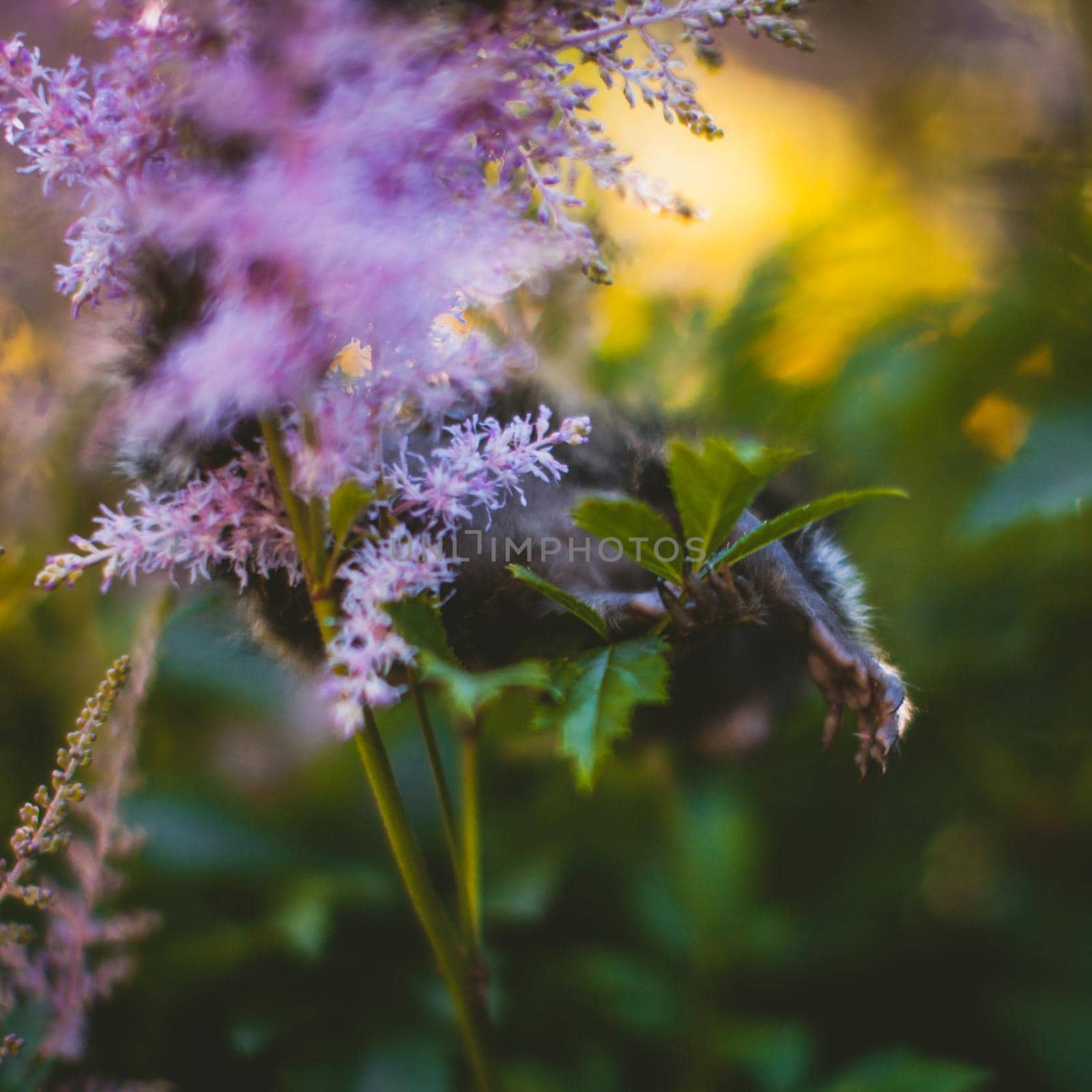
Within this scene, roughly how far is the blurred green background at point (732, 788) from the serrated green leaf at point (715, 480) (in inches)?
12.3

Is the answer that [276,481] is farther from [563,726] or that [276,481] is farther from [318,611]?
[563,726]

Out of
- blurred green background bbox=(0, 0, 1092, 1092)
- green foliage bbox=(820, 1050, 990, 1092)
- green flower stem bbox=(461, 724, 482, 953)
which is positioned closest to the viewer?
green flower stem bbox=(461, 724, 482, 953)

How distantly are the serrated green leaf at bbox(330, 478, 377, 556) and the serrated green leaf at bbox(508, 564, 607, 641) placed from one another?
69 millimetres

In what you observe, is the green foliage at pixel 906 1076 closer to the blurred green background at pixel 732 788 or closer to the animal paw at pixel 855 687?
the blurred green background at pixel 732 788

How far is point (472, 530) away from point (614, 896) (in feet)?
1.79

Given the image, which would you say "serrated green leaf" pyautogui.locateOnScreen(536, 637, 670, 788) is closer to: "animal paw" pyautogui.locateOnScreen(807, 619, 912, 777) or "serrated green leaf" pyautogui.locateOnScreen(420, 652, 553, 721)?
"serrated green leaf" pyautogui.locateOnScreen(420, 652, 553, 721)

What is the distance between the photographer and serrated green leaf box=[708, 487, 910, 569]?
0.40 meters

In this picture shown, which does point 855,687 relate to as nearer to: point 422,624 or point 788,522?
point 788,522

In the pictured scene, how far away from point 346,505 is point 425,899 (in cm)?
21

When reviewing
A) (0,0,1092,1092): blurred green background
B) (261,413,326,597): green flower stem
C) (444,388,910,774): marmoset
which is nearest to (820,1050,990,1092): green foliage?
(0,0,1092,1092): blurred green background

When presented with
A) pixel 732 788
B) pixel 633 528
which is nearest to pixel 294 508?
pixel 633 528

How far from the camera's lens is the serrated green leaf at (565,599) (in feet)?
1.33

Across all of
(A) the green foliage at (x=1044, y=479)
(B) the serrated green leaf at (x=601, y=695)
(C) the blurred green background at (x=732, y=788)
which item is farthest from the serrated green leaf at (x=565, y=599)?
(A) the green foliage at (x=1044, y=479)

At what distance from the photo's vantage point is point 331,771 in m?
1.00
